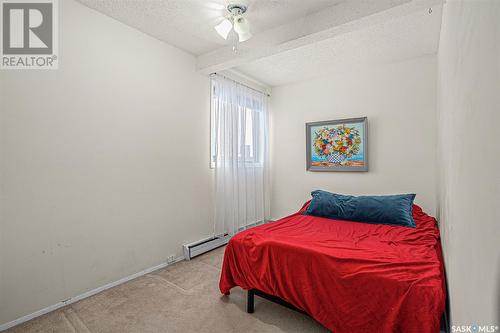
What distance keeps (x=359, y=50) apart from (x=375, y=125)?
104 centimetres

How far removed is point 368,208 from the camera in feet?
9.28

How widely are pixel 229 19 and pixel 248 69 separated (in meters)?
1.32

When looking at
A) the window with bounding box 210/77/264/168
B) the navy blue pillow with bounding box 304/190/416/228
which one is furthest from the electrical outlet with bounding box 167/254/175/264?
the navy blue pillow with bounding box 304/190/416/228

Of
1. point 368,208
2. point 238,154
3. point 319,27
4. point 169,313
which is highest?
point 319,27

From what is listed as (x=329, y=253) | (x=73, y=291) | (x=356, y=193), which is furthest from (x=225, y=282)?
(x=356, y=193)

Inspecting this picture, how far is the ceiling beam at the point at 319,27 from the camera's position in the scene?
1.95 meters

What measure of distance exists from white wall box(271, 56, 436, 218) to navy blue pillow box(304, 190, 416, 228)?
53 cm

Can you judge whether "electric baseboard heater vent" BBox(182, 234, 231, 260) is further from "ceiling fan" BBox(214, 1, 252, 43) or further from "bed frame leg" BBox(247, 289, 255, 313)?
"ceiling fan" BBox(214, 1, 252, 43)

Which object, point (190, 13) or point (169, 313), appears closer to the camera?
point (169, 313)

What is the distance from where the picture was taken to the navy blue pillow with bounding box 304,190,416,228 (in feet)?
8.73

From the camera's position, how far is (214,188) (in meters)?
3.46

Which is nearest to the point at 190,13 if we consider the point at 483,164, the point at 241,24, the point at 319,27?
the point at 241,24

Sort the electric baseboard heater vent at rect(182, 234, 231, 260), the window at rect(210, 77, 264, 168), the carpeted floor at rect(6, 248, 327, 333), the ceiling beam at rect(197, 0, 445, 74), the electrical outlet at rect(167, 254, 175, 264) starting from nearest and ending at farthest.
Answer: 1. the carpeted floor at rect(6, 248, 327, 333)
2. the ceiling beam at rect(197, 0, 445, 74)
3. the electrical outlet at rect(167, 254, 175, 264)
4. the electric baseboard heater vent at rect(182, 234, 231, 260)
5. the window at rect(210, 77, 264, 168)

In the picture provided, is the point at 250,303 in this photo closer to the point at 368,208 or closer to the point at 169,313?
the point at 169,313
